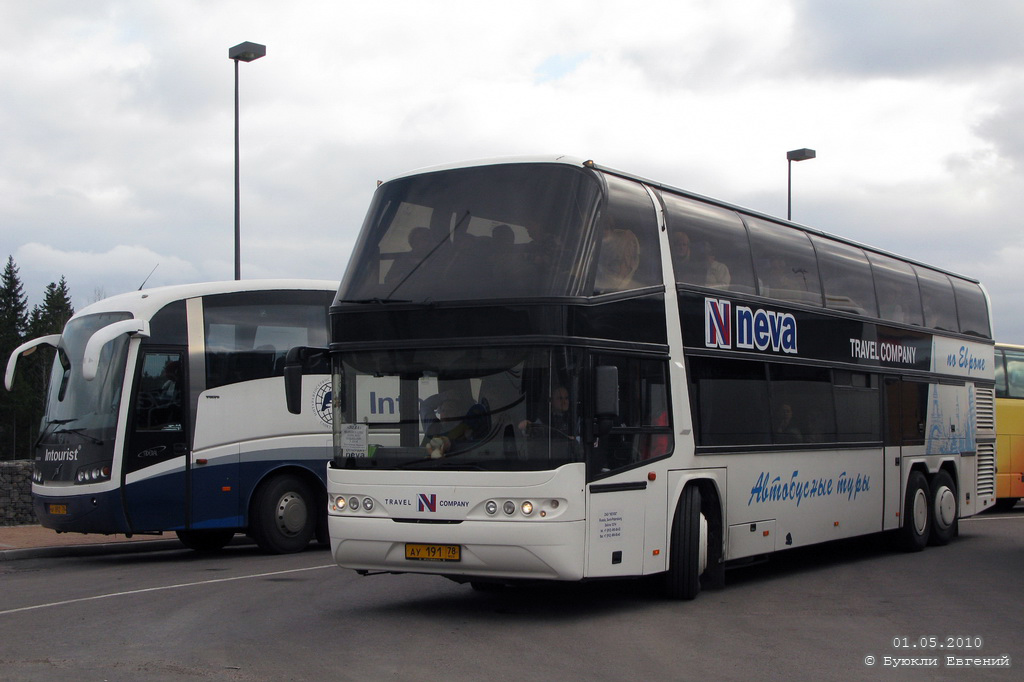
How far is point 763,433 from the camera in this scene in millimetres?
12695

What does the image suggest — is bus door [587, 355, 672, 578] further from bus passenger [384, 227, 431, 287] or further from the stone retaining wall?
the stone retaining wall

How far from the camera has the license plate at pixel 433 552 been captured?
31.9ft

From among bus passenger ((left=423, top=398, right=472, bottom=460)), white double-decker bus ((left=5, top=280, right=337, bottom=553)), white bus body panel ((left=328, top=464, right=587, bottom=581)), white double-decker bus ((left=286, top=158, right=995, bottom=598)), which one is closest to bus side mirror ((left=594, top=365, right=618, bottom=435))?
white double-decker bus ((left=286, top=158, right=995, bottom=598))

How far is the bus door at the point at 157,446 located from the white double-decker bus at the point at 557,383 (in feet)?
17.7

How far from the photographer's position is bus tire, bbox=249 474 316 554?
16422 mm

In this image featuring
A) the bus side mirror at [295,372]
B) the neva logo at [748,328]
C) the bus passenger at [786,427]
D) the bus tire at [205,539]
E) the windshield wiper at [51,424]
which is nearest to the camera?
the bus side mirror at [295,372]

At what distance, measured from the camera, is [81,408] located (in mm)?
15531

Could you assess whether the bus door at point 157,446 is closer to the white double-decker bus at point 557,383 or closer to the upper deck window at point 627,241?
the white double-decker bus at point 557,383

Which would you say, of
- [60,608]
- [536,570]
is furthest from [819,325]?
[60,608]

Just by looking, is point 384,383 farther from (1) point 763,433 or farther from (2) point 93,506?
(2) point 93,506

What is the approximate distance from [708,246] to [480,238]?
307cm

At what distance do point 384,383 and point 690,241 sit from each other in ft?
11.8

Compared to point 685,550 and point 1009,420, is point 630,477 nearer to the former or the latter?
point 685,550

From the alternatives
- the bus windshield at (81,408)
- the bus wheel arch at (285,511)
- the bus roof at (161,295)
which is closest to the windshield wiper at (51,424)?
the bus windshield at (81,408)
